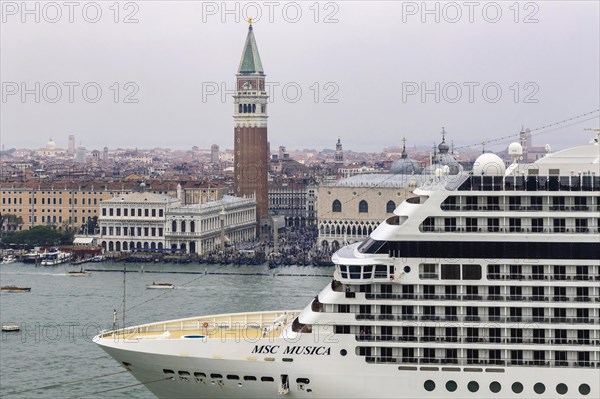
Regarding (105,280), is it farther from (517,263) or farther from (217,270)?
(517,263)

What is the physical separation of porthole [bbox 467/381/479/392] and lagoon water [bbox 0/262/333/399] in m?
5.27

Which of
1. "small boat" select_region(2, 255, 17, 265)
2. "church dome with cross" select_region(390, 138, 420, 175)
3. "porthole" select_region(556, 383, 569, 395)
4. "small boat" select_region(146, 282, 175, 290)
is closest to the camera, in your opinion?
"porthole" select_region(556, 383, 569, 395)

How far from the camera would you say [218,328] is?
1292 cm

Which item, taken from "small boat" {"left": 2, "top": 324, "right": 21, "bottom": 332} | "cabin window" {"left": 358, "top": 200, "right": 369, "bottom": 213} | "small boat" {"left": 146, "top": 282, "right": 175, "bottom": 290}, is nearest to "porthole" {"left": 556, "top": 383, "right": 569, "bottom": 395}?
"small boat" {"left": 2, "top": 324, "right": 21, "bottom": 332}

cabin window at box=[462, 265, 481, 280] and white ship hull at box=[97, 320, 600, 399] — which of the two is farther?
cabin window at box=[462, 265, 481, 280]

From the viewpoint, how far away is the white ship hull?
37.8 feet

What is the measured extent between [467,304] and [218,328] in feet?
8.58

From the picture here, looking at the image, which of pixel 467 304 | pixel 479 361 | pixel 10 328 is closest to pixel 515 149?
pixel 467 304

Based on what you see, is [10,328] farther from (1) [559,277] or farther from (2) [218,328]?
(1) [559,277]

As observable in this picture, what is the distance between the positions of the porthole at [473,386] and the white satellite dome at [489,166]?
1.84 m

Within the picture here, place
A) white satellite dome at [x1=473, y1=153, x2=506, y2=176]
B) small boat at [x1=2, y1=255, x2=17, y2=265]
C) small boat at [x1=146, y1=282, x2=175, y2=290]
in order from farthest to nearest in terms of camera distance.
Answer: small boat at [x1=2, y1=255, x2=17, y2=265] < small boat at [x1=146, y1=282, x2=175, y2=290] < white satellite dome at [x1=473, y1=153, x2=506, y2=176]

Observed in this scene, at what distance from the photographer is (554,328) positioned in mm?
11492

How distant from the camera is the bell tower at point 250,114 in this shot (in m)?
45.7

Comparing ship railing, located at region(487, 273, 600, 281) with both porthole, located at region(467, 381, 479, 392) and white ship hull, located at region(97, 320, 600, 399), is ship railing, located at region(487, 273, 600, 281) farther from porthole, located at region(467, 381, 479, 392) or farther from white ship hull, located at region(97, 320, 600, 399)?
porthole, located at region(467, 381, 479, 392)
